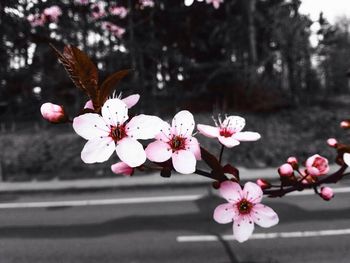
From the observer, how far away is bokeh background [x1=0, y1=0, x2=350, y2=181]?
7914 mm

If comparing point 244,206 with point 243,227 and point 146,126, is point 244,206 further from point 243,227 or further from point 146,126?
point 146,126

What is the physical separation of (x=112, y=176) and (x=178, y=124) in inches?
282

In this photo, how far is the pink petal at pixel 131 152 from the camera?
0.55m

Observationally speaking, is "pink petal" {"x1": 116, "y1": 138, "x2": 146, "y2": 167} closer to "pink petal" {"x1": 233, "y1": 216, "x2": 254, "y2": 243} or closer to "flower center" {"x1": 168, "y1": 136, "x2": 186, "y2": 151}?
"flower center" {"x1": 168, "y1": 136, "x2": 186, "y2": 151}

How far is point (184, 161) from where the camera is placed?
0.57 metres

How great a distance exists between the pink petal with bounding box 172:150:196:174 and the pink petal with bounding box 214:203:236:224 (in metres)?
0.19

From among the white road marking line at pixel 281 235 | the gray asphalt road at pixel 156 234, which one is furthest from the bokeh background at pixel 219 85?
the white road marking line at pixel 281 235

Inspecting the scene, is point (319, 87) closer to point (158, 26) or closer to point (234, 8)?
point (234, 8)

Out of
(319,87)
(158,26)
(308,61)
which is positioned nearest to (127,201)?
(158,26)

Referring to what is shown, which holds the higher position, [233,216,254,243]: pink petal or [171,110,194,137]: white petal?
[171,110,194,137]: white petal

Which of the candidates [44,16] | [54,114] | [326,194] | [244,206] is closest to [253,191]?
[244,206]

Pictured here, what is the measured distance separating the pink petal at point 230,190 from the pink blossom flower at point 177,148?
0.07 m

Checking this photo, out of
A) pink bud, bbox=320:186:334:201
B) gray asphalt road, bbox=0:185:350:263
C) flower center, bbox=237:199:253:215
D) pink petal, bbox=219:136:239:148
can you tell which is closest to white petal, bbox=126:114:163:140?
pink petal, bbox=219:136:239:148

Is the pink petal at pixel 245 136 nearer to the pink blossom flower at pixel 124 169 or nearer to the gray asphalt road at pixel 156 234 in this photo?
the pink blossom flower at pixel 124 169
